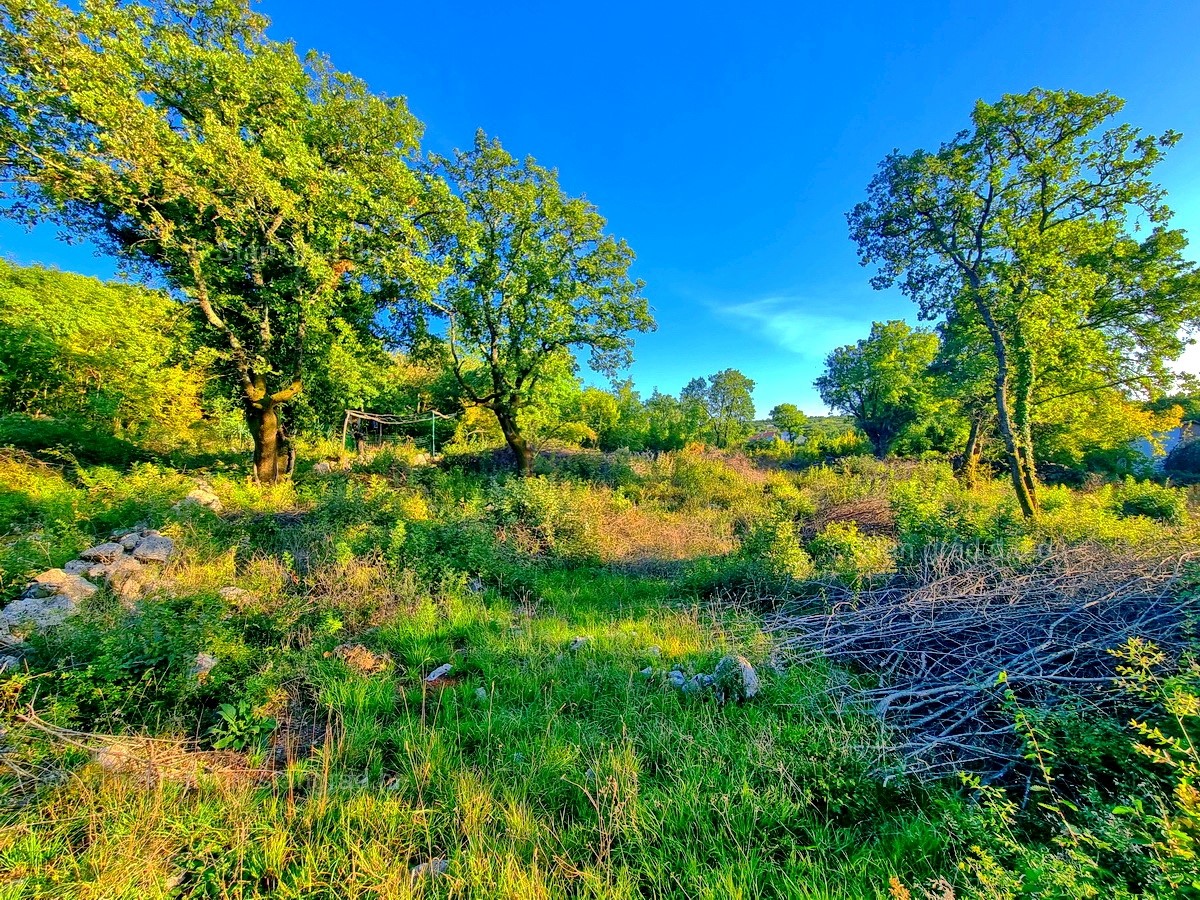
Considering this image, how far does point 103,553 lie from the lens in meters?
5.22

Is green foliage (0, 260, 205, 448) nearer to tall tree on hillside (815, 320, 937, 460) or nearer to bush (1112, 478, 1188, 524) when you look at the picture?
bush (1112, 478, 1188, 524)

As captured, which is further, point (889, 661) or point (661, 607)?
point (661, 607)

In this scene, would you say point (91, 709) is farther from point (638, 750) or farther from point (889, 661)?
point (889, 661)

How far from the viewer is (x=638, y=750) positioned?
2.80m

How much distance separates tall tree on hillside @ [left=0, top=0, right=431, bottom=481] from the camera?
6355 mm

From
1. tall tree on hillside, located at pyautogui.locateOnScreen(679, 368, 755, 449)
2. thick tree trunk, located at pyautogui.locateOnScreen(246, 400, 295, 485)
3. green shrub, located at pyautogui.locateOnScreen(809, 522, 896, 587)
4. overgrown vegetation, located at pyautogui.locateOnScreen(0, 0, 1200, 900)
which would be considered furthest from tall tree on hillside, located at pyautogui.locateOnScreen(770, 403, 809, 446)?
thick tree trunk, located at pyautogui.locateOnScreen(246, 400, 295, 485)

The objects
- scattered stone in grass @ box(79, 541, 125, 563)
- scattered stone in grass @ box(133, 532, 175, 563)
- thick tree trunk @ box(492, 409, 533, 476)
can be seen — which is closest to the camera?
scattered stone in grass @ box(79, 541, 125, 563)

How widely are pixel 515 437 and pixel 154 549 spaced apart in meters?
7.89

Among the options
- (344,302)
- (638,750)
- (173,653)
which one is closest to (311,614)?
(173,653)

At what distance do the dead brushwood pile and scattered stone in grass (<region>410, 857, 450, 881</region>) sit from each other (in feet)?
9.07

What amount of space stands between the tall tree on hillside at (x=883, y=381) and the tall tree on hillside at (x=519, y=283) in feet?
65.2

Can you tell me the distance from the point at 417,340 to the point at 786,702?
1122cm

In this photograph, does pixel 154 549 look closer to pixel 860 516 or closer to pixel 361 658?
pixel 361 658

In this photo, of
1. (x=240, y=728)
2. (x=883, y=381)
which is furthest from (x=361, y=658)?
A: (x=883, y=381)
